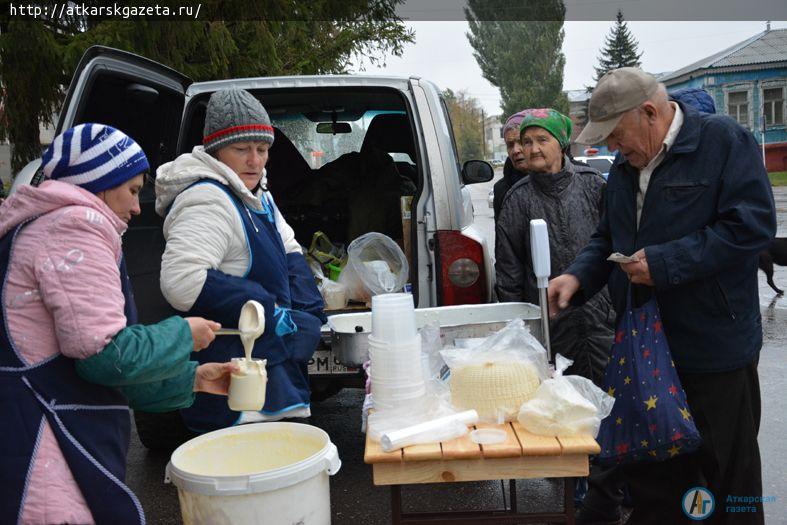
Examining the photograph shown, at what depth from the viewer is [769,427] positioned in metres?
4.52

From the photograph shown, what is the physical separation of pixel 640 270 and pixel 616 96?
61 cm

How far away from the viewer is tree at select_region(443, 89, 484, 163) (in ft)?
272

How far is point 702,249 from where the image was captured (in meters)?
2.38

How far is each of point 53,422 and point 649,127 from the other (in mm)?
2073

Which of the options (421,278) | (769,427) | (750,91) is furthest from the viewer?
(750,91)

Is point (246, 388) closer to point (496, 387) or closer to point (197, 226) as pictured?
point (197, 226)

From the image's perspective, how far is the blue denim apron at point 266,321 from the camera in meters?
2.49

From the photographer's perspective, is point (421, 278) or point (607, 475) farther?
point (421, 278)

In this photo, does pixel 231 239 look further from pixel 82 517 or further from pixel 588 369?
pixel 588 369

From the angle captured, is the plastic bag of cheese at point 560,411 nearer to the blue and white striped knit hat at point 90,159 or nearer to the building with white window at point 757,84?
the blue and white striped knit hat at point 90,159

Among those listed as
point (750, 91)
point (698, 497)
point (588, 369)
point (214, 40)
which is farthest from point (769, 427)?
point (750, 91)

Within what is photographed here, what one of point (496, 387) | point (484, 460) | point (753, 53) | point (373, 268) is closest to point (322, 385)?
point (373, 268)

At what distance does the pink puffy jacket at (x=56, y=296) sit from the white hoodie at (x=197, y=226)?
0.61 meters

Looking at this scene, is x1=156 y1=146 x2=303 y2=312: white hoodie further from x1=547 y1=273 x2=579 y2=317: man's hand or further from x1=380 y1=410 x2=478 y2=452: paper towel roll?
x1=547 y1=273 x2=579 y2=317: man's hand
